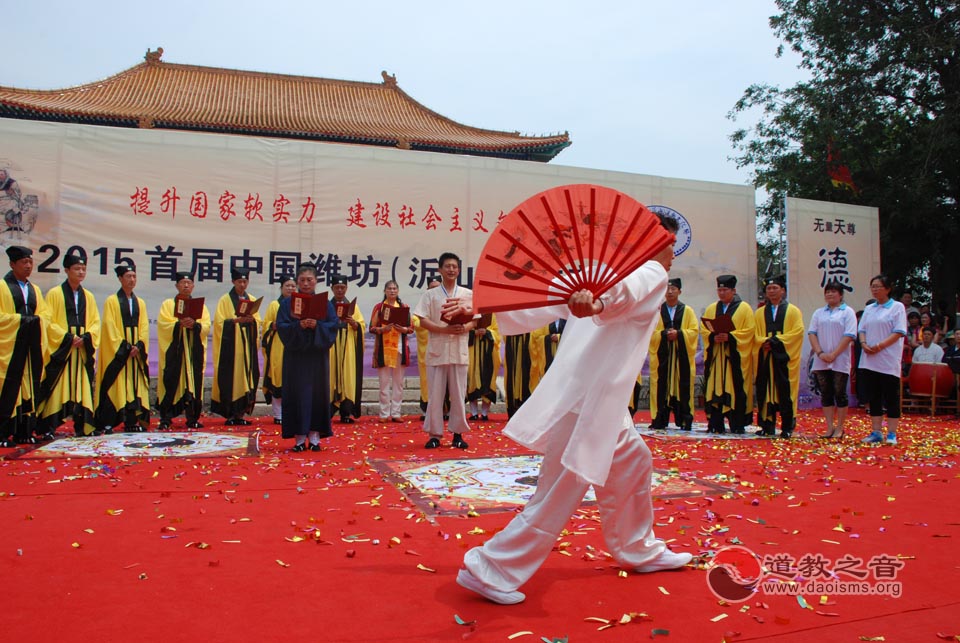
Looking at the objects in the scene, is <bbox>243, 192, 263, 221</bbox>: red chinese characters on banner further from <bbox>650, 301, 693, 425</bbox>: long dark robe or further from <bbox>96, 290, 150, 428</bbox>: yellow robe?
<bbox>650, 301, 693, 425</bbox>: long dark robe

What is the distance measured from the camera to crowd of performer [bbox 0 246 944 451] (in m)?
6.28

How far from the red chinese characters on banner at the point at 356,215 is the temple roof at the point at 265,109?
545cm

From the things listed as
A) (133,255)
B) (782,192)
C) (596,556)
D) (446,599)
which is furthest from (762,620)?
(782,192)

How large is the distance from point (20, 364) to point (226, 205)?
4.41 metres

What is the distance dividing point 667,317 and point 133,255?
711cm

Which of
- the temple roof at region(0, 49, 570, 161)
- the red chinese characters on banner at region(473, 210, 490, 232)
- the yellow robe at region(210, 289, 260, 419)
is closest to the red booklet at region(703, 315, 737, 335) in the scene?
the red chinese characters on banner at region(473, 210, 490, 232)

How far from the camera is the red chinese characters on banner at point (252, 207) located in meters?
10.3

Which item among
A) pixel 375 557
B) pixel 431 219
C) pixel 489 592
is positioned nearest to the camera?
pixel 489 592

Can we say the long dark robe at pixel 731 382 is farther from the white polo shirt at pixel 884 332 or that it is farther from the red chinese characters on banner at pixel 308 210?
the red chinese characters on banner at pixel 308 210

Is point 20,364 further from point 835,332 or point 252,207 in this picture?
point 835,332

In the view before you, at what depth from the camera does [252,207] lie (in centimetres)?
1030

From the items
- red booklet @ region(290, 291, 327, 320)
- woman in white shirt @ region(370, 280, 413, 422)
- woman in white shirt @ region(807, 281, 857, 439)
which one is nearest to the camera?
red booklet @ region(290, 291, 327, 320)

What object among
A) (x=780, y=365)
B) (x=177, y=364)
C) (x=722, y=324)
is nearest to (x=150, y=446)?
(x=177, y=364)

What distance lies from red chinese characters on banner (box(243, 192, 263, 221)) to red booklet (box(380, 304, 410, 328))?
3.13m
